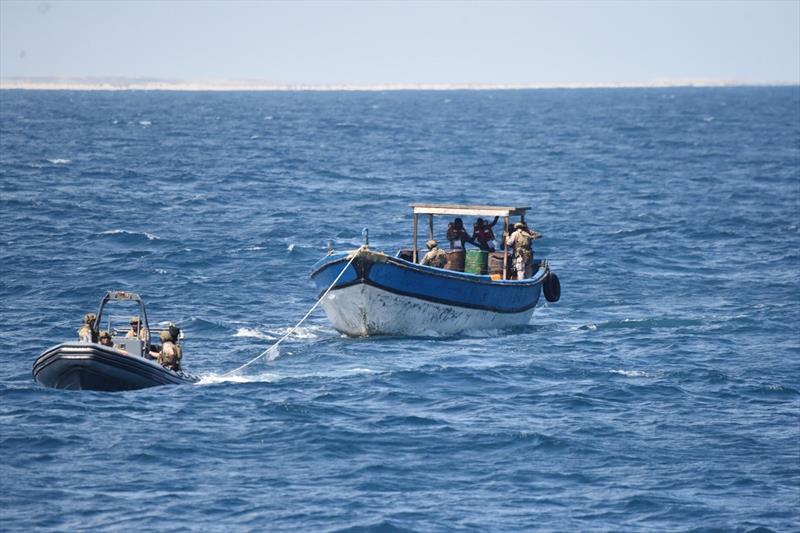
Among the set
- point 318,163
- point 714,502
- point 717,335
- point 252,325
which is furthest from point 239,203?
point 714,502

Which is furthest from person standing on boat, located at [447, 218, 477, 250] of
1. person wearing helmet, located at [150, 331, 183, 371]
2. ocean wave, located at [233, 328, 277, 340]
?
person wearing helmet, located at [150, 331, 183, 371]

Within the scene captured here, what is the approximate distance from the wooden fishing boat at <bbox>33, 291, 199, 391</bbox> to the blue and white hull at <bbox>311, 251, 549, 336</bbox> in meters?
5.66

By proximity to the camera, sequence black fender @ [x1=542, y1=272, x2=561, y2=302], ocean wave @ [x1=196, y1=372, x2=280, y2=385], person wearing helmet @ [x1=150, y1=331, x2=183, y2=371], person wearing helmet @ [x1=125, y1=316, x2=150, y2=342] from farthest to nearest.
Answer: black fender @ [x1=542, y1=272, x2=561, y2=302] → ocean wave @ [x1=196, y1=372, x2=280, y2=385] → person wearing helmet @ [x1=125, y1=316, x2=150, y2=342] → person wearing helmet @ [x1=150, y1=331, x2=183, y2=371]

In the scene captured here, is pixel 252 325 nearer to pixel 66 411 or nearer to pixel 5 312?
pixel 5 312

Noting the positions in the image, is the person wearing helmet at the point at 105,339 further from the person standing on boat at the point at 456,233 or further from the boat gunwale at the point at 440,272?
the person standing on boat at the point at 456,233

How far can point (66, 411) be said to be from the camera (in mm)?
22141

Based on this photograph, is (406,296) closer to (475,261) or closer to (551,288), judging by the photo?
(475,261)

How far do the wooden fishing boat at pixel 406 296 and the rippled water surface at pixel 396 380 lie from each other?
55 centimetres

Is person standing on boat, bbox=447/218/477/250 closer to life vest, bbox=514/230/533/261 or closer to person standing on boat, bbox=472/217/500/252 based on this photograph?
person standing on boat, bbox=472/217/500/252

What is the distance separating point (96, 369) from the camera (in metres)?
22.8

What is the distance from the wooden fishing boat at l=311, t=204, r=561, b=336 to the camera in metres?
28.5

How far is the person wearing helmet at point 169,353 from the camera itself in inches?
952

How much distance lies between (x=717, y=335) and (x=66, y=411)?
1618 centimetres

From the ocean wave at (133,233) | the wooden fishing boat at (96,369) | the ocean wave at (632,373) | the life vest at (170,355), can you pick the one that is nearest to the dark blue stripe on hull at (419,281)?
the ocean wave at (632,373)
